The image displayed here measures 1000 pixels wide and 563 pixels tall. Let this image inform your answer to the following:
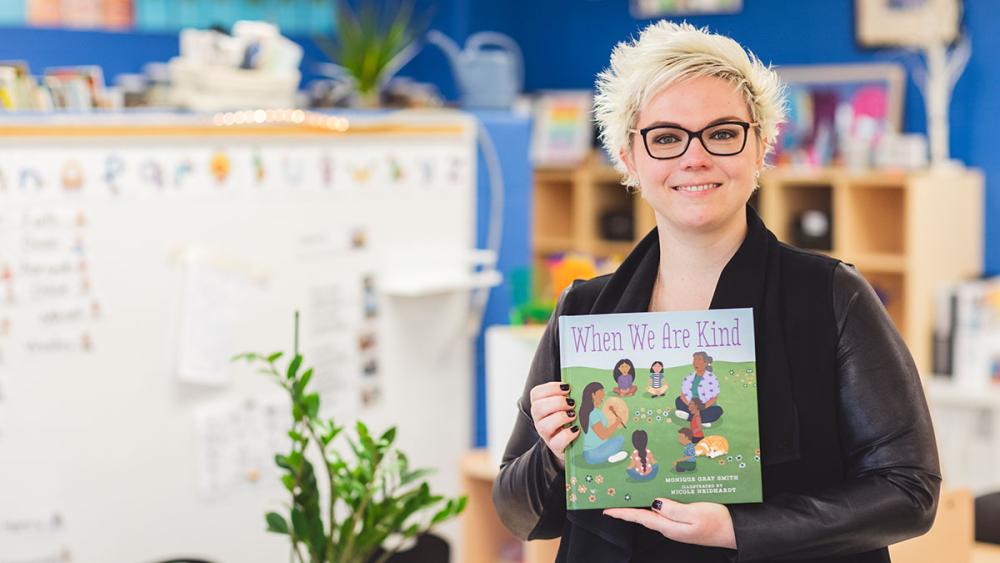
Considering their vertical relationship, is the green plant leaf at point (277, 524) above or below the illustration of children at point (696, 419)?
below

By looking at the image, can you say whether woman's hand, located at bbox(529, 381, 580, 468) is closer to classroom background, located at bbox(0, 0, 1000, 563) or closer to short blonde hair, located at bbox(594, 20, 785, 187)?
short blonde hair, located at bbox(594, 20, 785, 187)

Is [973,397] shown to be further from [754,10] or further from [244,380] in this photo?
[244,380]

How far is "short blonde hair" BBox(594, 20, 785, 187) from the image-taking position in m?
1.27

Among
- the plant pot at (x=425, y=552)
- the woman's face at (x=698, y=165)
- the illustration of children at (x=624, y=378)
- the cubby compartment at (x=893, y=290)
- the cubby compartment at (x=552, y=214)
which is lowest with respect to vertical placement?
the plant pot at (x=425, y=552)

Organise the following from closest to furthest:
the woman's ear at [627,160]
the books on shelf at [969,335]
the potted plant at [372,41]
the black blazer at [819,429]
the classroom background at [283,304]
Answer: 1. the black blazer at [819,429]
2. the woman's ear at [627,160]
3. the classroom background at [283,304]
4. the books on shelf at [969,335]
5. the potted plant at [372,41]

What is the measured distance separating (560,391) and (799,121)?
451cm

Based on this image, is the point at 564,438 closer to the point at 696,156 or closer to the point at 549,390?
the point at 549,390

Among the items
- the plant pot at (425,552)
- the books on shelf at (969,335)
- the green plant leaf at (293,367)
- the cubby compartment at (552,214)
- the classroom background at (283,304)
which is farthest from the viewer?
the cubby compartment at (552,214)

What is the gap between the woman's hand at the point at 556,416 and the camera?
1.27m

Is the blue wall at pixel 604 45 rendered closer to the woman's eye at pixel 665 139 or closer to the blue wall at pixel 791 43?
the blue wall at pixel 791 43

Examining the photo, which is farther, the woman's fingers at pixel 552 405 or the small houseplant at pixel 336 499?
the small houseplant at pixel 336 499

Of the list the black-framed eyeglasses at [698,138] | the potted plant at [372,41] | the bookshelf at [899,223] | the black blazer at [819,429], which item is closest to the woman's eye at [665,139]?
the black-framed eyeglasses at [698,138]

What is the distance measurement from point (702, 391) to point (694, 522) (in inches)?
4.9

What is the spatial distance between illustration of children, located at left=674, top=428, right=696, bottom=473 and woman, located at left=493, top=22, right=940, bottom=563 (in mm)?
37
